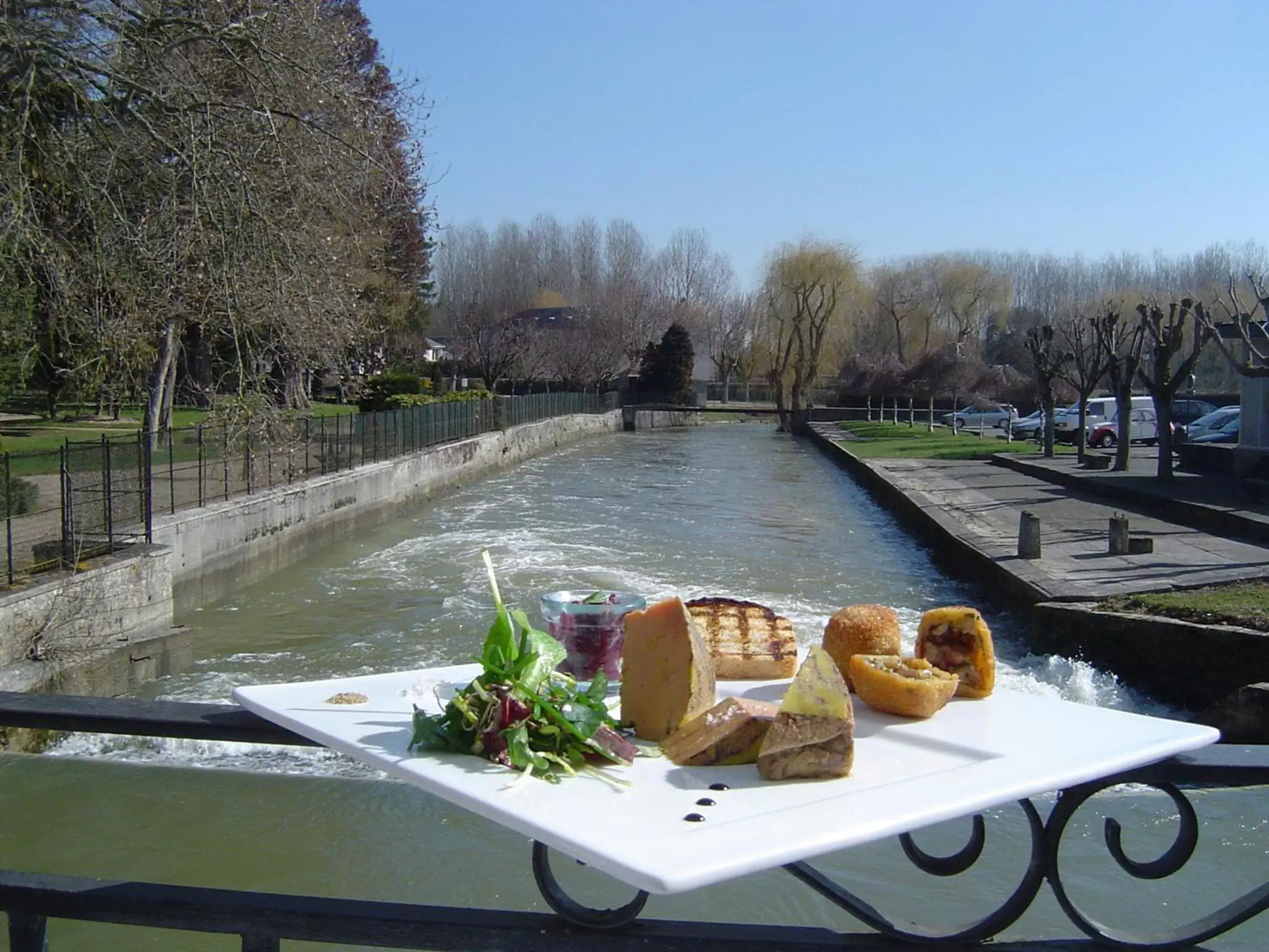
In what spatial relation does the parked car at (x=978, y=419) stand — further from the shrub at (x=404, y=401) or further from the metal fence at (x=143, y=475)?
the metal fence at (x=143, y=475)

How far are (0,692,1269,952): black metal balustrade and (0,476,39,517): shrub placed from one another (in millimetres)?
10285

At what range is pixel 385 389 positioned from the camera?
46.8 m

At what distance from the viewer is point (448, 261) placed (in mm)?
94750

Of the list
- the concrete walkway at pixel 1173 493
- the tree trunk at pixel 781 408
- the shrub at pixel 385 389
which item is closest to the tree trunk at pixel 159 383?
the shrub at pixel 385 389

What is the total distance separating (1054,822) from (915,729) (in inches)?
10.7

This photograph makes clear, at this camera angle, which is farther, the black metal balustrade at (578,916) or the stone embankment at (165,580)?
the stone embankment at (165,580)

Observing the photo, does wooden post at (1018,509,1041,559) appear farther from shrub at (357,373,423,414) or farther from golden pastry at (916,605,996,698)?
shrub at (357,373,423,414)

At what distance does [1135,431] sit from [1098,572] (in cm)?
2738

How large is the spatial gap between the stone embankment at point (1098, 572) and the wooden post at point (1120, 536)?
0.18 meters

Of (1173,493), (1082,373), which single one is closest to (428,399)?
(1082,373)

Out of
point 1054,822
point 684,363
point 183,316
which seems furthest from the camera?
point 684,363

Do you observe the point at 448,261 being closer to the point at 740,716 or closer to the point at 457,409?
the point at 457,409

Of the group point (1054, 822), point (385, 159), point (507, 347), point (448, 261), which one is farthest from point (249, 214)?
point (448, 261)

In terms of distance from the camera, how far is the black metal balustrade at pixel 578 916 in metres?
Answer: 1.85
